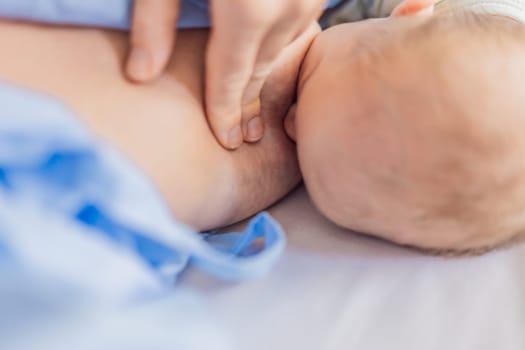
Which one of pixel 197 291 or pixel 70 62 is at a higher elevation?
pixel 70 62

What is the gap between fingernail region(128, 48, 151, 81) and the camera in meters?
0.63

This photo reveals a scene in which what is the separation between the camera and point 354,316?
0.68m

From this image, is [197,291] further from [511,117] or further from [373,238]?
[511,117]

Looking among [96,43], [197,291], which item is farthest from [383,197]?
[96,43]

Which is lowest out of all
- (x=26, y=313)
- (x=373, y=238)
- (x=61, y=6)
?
(x=373, y=238)

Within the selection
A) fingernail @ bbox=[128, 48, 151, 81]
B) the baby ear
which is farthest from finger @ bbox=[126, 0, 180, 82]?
the baby ear

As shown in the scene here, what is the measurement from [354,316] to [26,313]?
309 mm

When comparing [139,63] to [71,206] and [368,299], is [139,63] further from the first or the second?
[368,299]

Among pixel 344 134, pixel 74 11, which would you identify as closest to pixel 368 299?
pixel 344 134

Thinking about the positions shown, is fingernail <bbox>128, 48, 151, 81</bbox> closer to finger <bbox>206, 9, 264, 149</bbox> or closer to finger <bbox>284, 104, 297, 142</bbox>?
finger <bbox>206, 9, 264, 149</bbox>

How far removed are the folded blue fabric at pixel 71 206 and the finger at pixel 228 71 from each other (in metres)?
0.16

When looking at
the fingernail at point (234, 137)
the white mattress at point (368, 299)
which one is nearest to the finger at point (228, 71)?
the fingernail at point (234, 137)

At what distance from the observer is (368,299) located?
71 cm

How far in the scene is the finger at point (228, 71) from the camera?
62 centimetres
